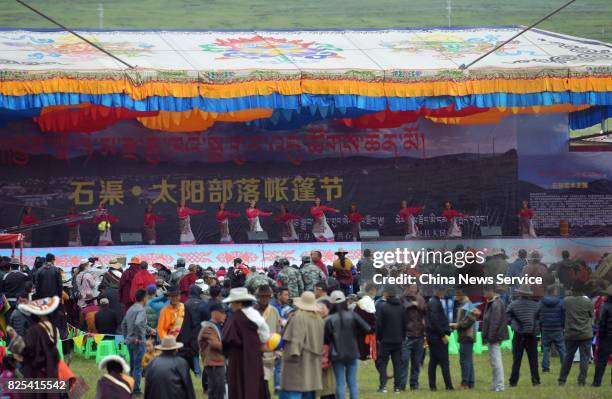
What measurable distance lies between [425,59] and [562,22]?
28663 millimetres

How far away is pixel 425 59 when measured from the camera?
2267 cm

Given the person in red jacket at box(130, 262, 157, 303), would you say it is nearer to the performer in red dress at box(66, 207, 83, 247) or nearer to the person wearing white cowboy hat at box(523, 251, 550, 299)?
the person wearing white cowboy hat at box(523, 251, 550, 299)

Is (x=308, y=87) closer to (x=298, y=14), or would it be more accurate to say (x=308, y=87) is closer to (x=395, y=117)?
(x=395, y=117)

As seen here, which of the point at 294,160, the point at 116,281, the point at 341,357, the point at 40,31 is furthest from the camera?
the point at 294,160

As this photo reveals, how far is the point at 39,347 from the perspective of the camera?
9.85 metres

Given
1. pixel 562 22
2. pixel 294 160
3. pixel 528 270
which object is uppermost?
pixel 562 22

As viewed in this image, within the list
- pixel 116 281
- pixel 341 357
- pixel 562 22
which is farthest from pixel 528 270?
pixel 562 22

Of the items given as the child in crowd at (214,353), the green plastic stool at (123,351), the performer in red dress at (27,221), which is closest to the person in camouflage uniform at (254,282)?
the green plastic stool at (123,351)

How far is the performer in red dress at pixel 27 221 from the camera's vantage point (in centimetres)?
2430

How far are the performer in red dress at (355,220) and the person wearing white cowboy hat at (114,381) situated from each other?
639 inches

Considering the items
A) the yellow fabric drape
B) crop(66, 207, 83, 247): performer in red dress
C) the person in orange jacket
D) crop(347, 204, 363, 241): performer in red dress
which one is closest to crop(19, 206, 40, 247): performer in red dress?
crop(66, 207, 83, 247): performer in red dress

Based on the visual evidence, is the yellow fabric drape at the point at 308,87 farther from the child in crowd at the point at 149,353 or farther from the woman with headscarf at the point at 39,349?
the woman with headscarf at the point at 39,349

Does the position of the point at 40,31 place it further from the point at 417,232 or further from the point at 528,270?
the point at 528,270

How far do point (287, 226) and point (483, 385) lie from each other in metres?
12.8
